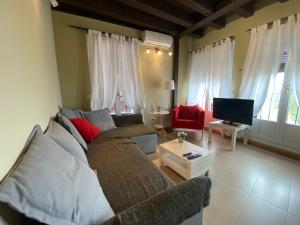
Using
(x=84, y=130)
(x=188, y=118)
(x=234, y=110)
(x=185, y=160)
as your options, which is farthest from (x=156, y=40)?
(x=185, y=160)

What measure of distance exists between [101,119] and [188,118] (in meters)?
2.21

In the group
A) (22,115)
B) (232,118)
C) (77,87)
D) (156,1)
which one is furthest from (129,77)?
(22,115)

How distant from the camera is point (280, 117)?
285 cm

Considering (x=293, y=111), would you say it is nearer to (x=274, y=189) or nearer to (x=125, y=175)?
(x=274, y=189)

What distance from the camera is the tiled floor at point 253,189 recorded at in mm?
1504

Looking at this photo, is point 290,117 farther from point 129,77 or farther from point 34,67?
point 34,67

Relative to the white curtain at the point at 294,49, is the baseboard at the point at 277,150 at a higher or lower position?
lower

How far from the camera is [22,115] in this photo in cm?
100

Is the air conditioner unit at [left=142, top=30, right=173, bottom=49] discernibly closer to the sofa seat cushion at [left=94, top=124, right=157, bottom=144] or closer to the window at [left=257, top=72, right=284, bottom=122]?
the sofa seat cushion at [left=94, top=124, right=157, bottom=144]

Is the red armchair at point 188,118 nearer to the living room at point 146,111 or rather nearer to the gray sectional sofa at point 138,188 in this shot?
the living room at point 146,111

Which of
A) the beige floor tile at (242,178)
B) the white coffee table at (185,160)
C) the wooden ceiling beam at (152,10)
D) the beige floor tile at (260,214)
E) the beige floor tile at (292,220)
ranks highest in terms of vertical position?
the wooden ceiling beam at (152,10)

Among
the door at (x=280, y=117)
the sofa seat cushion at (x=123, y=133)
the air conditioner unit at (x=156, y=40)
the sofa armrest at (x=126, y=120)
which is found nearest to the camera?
the sofa seat cushion at (x=123, y=133)

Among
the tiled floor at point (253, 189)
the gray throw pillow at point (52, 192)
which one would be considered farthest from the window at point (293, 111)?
the gray throw pillow at point (52, 192)

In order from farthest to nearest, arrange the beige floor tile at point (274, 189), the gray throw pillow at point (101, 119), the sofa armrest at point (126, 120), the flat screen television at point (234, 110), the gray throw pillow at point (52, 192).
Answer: the sofa armrest at point (126, 120), the flat screen television at point (234, 110), the gray throw pillow at point (101, 119), the beige floor tile at point (274, 189), the gray throw pillow at point (52, 192)
